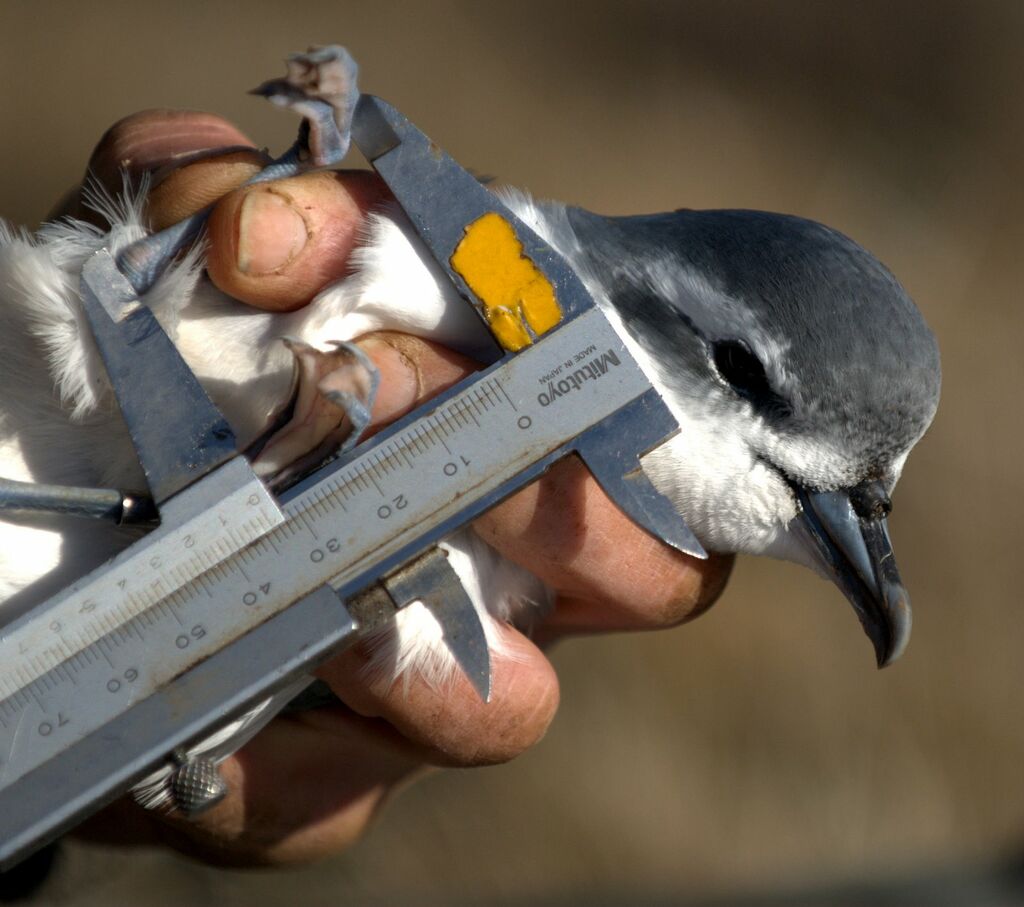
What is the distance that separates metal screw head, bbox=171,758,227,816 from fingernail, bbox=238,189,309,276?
0.54 meters

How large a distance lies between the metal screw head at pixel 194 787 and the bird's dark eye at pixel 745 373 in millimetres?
688

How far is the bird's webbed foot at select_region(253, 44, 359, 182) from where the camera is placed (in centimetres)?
101

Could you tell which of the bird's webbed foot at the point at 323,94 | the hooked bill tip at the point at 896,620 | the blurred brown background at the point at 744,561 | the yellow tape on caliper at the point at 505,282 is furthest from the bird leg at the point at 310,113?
the blurred brown background at the point at 744,561

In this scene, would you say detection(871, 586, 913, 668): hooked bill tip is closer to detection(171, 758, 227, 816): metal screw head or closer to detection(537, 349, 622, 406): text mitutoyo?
detection(537, 349, 622, 406): text mitutoyo

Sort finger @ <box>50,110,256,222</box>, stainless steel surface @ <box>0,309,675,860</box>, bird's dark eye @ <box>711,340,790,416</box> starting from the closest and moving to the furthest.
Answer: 1. stainless steel surface @ <box>0,309,675,860</box>
2. bird's dark eye @ <box>711,340,790,416</box>
3. finger @ <box>50,110,256,222</box>

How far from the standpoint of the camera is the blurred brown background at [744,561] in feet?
7.64

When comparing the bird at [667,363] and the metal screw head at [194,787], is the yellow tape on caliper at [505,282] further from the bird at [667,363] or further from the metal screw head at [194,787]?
the metal screw head at [194,787]

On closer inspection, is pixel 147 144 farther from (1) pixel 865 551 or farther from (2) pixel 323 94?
(1) pixel 865 551

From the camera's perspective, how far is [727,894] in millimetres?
2348

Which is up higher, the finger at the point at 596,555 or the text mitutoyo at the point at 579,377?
the text mitutoyo at the point at 579,377

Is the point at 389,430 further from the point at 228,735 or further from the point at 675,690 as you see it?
the point at 675,690

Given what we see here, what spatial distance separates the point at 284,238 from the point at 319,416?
211 mm

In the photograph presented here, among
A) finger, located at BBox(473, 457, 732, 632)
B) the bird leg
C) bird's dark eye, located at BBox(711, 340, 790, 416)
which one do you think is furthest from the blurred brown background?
the bird leg

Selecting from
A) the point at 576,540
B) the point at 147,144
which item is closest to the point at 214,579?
the point at 576,540
